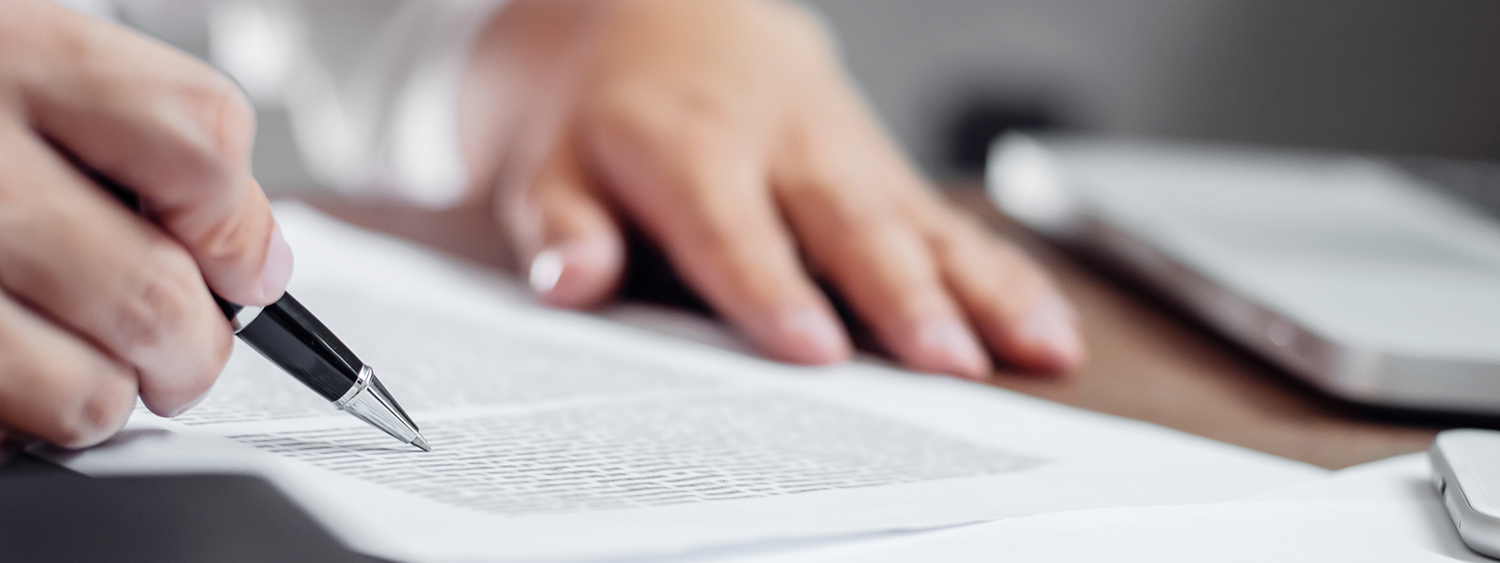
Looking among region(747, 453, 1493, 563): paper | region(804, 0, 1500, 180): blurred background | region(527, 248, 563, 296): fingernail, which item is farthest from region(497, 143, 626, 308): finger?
region(804, 0, 1500, 180): blurred background

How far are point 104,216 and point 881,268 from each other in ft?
0.94

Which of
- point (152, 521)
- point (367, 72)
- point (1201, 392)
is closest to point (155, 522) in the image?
point (152, 521)

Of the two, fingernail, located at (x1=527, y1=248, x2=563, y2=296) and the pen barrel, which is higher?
fingernail, located at (x1=527, y1=248, x2=563, y2=296)

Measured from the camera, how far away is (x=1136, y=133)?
6.39ft

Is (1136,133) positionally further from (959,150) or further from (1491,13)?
(1491,13)

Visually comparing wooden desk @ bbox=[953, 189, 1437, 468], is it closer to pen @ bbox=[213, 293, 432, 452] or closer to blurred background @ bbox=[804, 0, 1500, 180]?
pen @ bbox=[213, 293, 432, 452]

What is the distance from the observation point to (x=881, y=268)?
0.44m

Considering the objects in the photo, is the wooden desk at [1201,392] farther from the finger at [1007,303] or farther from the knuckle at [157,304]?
the knuckle at [157,304]

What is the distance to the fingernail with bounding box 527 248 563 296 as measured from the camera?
0.43m

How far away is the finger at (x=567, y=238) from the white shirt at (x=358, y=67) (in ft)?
0.69

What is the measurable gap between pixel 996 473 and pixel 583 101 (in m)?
0.29

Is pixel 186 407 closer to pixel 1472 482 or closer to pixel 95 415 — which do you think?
pixel 95 415

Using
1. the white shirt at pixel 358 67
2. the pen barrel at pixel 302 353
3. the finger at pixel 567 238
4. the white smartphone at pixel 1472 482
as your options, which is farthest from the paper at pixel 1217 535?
the white shirt at pixel 358 67

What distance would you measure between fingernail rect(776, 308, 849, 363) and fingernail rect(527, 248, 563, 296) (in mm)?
95
